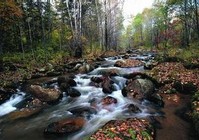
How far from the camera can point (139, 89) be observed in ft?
35.6

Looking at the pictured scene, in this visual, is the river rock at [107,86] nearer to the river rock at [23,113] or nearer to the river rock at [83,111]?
the river rock at [83,111]

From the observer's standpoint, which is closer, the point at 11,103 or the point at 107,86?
the point at 11,103

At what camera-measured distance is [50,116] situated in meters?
9.09

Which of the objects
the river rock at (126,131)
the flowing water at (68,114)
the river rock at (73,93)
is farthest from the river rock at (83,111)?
the river rock at (73,93)

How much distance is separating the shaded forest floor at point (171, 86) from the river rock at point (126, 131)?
47 cm

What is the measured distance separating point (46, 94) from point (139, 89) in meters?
4.20

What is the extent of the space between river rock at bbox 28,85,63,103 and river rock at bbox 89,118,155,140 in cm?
407

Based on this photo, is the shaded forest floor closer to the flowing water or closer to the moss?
the moss

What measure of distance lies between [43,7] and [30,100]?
1920 centimetres

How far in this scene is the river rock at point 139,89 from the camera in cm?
1057

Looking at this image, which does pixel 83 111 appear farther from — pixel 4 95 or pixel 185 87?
pixel 185 87

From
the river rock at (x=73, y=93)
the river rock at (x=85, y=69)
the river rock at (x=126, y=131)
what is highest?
the river rock at (x=85, y=69)

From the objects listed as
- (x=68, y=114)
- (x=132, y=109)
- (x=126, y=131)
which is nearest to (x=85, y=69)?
(x=68, y=114)

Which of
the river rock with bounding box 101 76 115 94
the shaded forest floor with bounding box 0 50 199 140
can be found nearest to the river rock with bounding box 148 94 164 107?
the shaded forest floor with bounding box 0 50 199 140
